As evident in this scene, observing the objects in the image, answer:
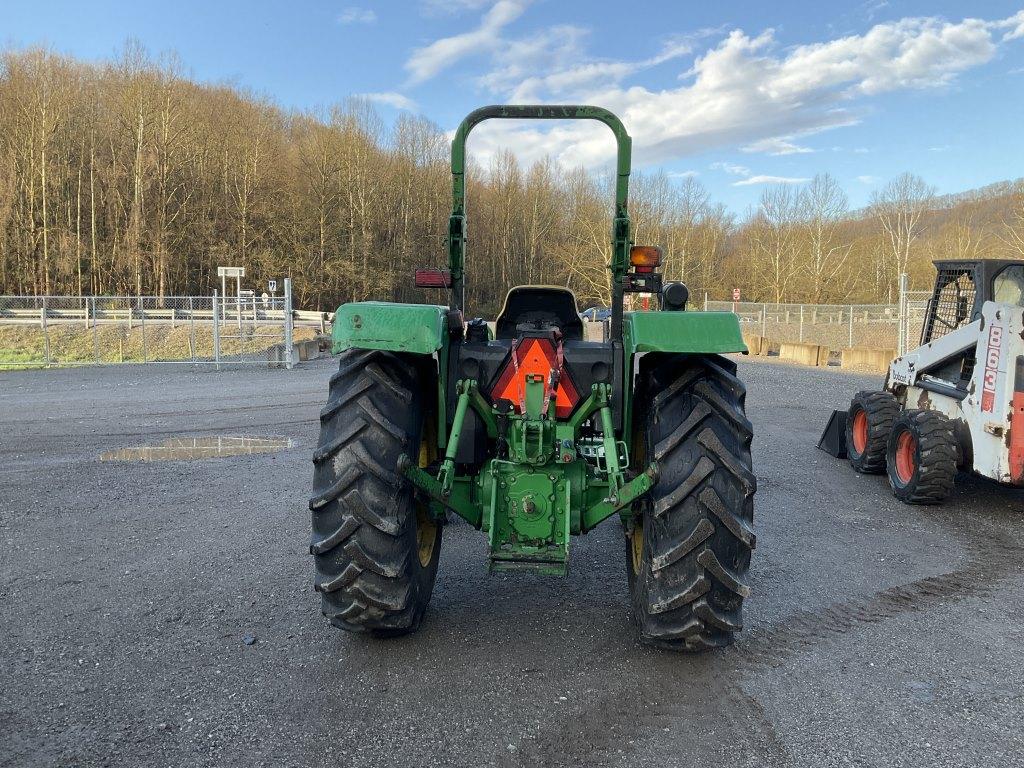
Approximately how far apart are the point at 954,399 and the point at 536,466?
16.1 ft

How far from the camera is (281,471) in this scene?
7.47m

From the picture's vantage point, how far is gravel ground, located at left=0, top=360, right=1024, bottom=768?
2.74 meters

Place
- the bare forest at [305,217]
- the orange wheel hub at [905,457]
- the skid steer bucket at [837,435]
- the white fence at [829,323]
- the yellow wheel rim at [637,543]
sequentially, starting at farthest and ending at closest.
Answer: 1. the bare forest at [305,217]
2. the white fence at [829,323]
3. the skid steer bucket at [837,435]
4. the orange wheel hub at [905,457]
5. the yellow wheel rim at [637,543]

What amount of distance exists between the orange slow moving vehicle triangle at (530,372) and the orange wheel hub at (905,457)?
15.2 feet

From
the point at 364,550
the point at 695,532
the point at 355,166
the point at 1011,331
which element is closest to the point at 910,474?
the point at 1011,331

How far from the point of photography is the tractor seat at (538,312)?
4402 mm

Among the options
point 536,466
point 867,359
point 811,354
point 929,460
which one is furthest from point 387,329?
point 811,354

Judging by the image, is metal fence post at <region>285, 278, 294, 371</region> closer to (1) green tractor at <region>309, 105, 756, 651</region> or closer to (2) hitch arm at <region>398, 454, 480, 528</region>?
(1) green tractor at <region>309, 105, 756, 651</region>

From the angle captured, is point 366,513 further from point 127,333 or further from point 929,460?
point 127,333

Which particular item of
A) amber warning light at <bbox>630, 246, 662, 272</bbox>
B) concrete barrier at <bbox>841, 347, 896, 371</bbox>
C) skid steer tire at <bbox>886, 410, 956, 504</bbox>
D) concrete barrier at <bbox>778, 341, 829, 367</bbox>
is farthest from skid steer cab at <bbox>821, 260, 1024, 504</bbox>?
concrete barrier at <bbox>778, 341, 829, 367</bbox>

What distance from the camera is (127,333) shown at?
2377 cm

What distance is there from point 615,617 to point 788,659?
891 millimetres

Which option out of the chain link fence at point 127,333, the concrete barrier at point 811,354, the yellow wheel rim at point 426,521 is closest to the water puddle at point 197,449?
the yellow wheel rim at point 426,521

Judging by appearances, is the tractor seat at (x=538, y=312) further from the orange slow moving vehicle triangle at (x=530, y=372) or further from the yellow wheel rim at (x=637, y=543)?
the yellow wheel rim at (x=637, y=543)
